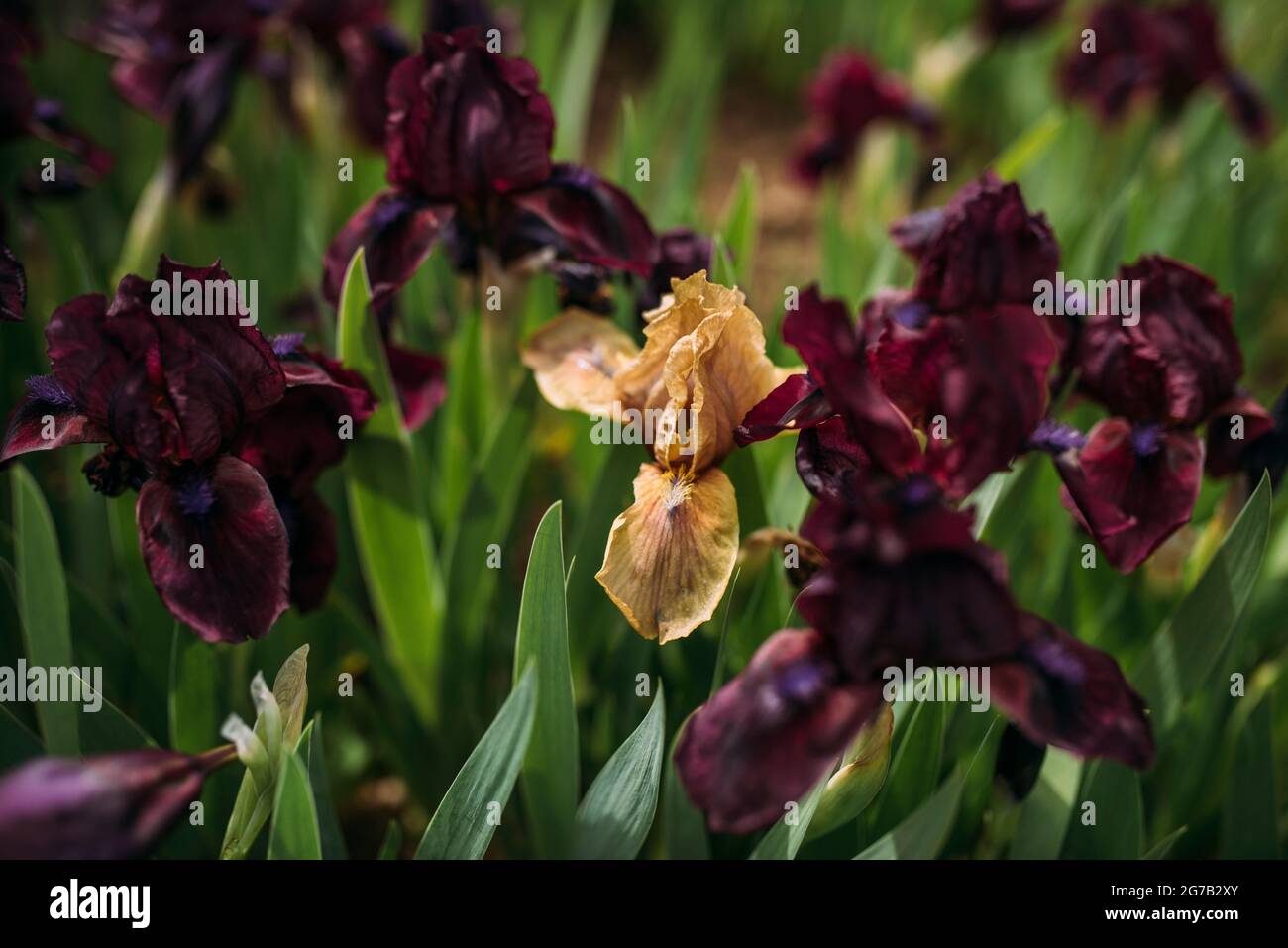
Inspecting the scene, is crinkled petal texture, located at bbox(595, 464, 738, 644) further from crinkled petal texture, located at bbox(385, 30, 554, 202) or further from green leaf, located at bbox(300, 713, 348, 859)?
crinkled petal texture, located at bbox(385, 30, 554, 202)

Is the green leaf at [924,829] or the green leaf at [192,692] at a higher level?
Result: the green leaf at [192,692]

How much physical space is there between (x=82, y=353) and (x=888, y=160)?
2669 mm

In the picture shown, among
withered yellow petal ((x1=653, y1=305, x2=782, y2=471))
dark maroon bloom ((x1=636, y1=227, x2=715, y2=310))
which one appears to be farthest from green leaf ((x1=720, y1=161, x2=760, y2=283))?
withered yellow petal ((x1=653, y1=305, x2=782, y2=471))

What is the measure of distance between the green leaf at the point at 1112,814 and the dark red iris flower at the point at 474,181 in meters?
0.90

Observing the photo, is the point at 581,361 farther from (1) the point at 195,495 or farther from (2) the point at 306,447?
(1) the point at 195,495

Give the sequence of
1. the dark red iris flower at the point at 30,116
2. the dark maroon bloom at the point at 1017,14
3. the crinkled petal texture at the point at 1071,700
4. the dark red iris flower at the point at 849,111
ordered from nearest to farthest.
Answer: the crinkled petal texture at the point at 1071,700, the dark red iris flower at the point at 30,116, the dark red iris flower at the point at 849,111, the dark maroon bloom at the point at 1017,14

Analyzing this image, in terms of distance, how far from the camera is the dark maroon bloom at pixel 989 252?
4.62ft

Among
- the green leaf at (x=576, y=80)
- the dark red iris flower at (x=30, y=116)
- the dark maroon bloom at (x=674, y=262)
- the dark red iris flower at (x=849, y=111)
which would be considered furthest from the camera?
the dark red iris flower at (x=849, y=111)

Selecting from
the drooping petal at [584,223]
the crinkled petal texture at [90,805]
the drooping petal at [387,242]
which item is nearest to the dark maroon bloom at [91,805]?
the crinkled petal texture at [90,805]

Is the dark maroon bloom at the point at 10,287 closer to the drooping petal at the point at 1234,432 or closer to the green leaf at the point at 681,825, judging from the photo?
the green leaf at the point at 681,825

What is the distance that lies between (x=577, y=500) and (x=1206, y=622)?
111cm
